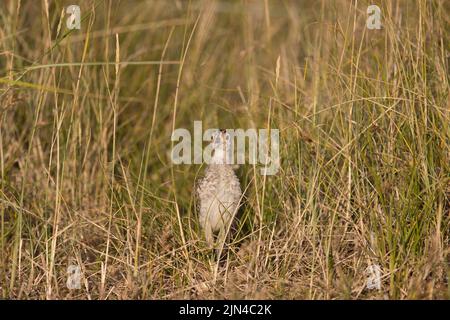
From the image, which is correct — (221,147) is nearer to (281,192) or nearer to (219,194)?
(219,194)

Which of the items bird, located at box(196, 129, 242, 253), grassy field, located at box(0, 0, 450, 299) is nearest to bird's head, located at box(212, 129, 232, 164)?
bird, located at box(196, 129, 242, 253)

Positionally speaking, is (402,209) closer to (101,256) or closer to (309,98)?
(309,98)

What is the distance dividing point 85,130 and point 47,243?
3.45ft

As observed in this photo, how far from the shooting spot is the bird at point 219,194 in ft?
11.8

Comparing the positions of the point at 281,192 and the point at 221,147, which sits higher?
the point at 221,147

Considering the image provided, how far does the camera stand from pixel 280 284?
3217 millimetres

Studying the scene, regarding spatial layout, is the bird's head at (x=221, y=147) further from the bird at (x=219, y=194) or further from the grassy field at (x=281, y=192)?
the grassy field at (x=281, y=192)

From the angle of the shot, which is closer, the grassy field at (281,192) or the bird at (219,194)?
the grassy field at (281,192)

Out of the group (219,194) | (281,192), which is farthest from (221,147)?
(281,192)

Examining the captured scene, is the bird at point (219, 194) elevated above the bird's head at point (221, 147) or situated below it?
below

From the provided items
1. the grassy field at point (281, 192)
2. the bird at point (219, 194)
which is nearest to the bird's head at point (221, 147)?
the bird at point (219, 194)

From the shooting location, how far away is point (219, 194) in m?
3.62

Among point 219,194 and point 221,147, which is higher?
point 221,147

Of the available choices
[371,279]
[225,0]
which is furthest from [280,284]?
[225,0]
